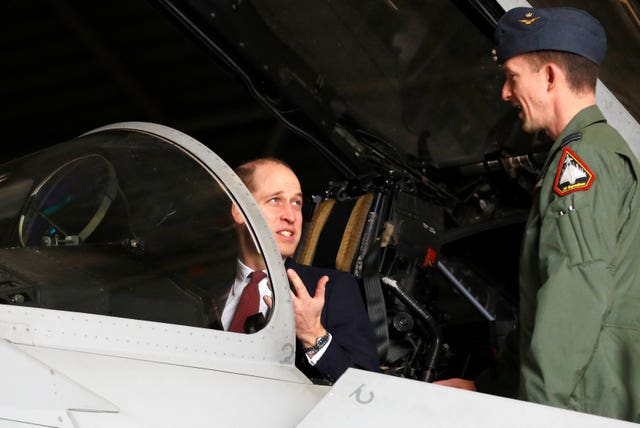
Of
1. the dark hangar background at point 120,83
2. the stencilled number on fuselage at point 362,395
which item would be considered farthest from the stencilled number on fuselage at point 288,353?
the dark hangar background at point 120,83

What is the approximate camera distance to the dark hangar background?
1125cm

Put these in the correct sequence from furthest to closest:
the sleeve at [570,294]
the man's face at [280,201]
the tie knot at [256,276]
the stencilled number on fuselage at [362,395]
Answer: the man's face at [280,201] < the tie knot at [256,276] < the sleeve at [570,294] < the stencilled number on fuselage at [362,395]

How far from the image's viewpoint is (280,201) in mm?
2941

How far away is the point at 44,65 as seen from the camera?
11922 millimetres

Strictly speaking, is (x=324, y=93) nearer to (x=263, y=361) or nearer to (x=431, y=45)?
(x=431, y=45)

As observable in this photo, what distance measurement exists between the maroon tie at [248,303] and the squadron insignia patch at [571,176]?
0.72 m

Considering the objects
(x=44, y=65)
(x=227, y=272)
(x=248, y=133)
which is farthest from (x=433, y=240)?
(x=44, y=65)

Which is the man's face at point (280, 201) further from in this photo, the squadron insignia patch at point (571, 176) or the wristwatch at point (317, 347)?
the squadron insignia patch at point (571, 176)

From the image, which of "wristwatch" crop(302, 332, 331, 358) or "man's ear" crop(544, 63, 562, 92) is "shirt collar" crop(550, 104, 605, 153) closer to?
"man's ear" crop(544, 63, 562, 92)

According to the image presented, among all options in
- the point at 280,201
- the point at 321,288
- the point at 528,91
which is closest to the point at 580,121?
the point at 528,91

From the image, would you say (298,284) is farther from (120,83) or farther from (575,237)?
(120,83)

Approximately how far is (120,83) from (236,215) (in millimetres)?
9637

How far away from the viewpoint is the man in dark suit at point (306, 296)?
2488 millimetres

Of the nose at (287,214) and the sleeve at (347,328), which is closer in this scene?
the sleeve at (347,328)
